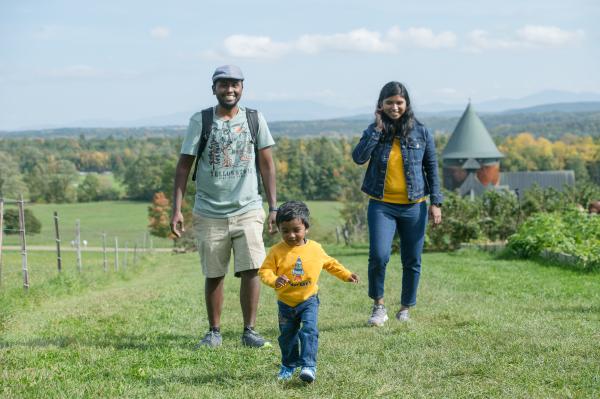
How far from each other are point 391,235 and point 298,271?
193cm

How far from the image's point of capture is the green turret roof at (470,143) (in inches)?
3206

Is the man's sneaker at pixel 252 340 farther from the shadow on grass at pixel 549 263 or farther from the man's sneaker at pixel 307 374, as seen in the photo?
the shadow on grass at pixel 549 263

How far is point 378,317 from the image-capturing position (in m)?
6.55

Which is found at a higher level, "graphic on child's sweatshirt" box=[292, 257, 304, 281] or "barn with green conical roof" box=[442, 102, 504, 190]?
"graphic on child's sweatshirt" box=[292, 257, 304, 281]

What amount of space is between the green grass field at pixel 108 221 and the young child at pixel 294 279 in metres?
46.0

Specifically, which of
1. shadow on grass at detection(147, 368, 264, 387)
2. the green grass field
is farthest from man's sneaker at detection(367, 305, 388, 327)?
the green grass field

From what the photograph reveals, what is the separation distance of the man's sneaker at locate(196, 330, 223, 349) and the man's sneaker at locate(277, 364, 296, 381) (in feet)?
3.94

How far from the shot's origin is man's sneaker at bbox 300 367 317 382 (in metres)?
4.46

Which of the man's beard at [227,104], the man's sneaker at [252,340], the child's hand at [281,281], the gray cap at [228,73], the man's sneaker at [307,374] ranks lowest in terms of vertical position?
the man's sneaker at [252,340]

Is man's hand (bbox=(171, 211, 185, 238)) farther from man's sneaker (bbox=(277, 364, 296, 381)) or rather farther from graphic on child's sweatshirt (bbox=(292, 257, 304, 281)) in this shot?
man's sneaker (bbox=(277, 364, 296, 381))

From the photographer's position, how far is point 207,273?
19.5ft

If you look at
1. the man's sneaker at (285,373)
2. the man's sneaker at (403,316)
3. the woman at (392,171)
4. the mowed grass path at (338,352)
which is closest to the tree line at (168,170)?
the mowed grass path at (338,352)

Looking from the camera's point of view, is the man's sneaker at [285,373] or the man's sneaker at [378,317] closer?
the man's sneaker at [285,373]

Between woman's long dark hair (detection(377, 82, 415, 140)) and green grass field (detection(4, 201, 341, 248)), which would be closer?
woman's long dark hair (detection(377, 82, 415, 140))
